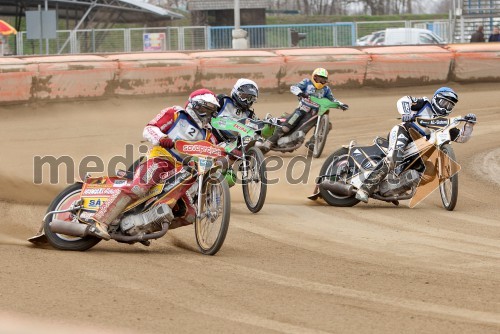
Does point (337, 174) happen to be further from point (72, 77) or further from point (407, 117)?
point (72, 77)

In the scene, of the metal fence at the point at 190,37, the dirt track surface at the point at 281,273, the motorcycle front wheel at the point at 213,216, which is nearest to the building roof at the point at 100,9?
the metal fence at the point at 190,37

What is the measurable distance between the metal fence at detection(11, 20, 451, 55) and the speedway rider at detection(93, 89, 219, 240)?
23.9 metres

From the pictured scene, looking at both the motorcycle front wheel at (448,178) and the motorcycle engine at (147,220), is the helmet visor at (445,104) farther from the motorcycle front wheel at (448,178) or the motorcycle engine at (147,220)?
the motorcycle engine at (147,220)

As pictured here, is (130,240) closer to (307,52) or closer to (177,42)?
(307,52)

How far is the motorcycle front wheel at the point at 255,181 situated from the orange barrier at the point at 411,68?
46.6 feet

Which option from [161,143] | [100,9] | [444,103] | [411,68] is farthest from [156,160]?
[100,9]

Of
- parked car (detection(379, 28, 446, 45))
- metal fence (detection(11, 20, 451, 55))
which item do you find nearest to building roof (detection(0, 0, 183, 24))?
metal fence (detection(11, 20, 451, 55))

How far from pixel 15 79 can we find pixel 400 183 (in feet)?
42.9

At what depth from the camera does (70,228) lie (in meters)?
9.51

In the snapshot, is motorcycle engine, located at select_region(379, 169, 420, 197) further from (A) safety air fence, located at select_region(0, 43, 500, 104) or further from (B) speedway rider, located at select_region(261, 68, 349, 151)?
(A) safety air fence, located at select_region(0, 43, 500, 104)

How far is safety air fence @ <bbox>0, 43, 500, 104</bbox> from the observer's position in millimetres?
23938

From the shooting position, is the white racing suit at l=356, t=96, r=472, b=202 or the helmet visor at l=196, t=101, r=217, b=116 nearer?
the helmet visor at l=196, t=101, r=217, b=116

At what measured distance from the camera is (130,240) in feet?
31.6

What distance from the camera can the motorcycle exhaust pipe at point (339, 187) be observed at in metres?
13.0
